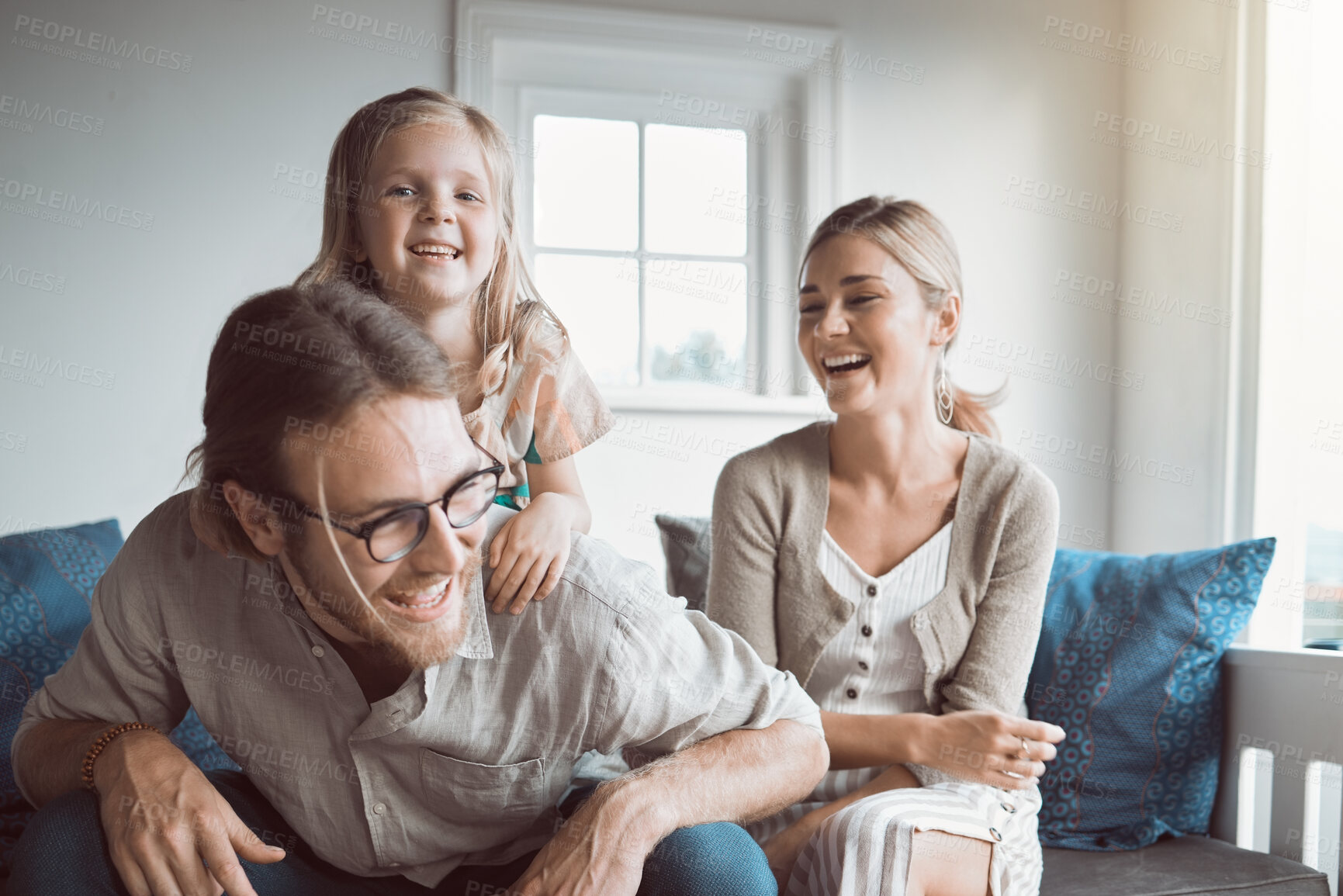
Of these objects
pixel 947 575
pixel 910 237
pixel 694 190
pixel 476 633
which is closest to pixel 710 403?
pixel 694 190

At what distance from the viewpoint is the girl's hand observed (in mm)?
1095

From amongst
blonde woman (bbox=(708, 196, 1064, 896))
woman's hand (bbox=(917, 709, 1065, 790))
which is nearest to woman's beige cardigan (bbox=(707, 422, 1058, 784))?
blonde woman (bbox=(708, 196, 1064, 896))

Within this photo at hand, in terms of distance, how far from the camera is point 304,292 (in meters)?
1.09

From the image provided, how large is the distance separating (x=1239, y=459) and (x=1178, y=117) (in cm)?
93

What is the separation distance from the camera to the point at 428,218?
150 cm

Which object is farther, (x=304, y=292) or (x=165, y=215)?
(x=165, y=215)

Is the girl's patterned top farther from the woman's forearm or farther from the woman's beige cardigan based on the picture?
the woman's forearm

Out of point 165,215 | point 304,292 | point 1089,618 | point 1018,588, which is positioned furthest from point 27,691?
point 1089,618

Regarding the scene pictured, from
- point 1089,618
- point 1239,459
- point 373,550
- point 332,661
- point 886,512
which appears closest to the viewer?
point 373,550

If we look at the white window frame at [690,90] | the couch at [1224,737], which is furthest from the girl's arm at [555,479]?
the white window frame at [690,90]

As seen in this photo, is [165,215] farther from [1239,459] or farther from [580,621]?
[1239,459]

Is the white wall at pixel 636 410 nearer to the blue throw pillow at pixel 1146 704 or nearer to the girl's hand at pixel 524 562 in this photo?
the blue throw pillow at pixel 1146 704

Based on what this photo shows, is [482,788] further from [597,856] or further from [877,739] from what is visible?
[877,739]

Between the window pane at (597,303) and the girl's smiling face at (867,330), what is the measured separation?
105cm
